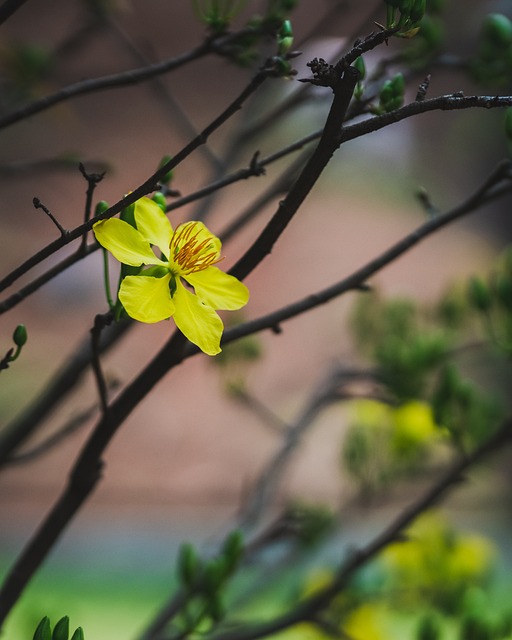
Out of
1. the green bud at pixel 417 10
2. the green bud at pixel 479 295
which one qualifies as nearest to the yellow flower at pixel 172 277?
the green bud at pixel 417 10

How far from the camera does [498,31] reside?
1.79 ft

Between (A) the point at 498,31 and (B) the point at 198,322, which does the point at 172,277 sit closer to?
(B) the point at 198,322

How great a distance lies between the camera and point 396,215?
5.69 ft

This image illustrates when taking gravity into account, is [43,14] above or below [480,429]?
above

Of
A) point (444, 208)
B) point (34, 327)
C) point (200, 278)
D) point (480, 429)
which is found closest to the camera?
point (200, 278)

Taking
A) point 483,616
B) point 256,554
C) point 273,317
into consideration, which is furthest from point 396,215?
point 273,317

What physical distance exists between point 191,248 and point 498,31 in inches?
12.7

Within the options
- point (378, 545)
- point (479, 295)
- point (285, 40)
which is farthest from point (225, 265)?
point (285, 40)

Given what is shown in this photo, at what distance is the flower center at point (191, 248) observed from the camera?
0.34 m

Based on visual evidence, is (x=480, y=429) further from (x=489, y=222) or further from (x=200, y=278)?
(x=489, y=222)

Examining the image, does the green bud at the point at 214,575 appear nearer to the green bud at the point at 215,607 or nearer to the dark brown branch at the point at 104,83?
the green bud at the point at 215,607

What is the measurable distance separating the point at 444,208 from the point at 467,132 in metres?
0.20

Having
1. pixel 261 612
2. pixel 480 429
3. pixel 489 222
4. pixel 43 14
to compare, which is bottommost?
pixel 480 429

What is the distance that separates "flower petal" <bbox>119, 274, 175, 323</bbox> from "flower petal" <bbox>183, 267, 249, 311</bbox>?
2 cm
